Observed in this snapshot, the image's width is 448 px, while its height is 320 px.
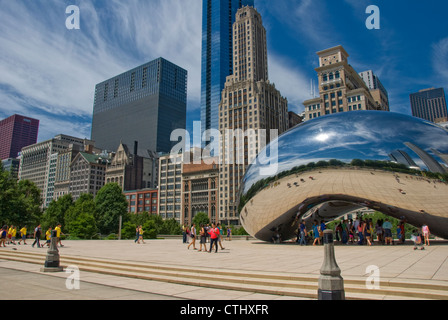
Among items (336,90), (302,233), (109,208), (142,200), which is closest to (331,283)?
(302,233)

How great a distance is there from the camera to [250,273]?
29.6 feet

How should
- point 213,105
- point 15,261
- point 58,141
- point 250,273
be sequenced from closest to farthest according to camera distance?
1. point 250,273
2. point 15,261
3. point 213,105
4. point 58,141

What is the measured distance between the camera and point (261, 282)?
8.30m

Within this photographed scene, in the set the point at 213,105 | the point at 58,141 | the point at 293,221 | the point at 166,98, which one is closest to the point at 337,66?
the point at 213,105

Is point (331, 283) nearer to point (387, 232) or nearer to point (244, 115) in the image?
point (387, 232)

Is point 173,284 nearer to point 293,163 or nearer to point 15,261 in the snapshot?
point 293,163

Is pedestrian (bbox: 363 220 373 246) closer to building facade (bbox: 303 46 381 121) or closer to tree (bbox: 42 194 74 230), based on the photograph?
tree (bbox: 42 194 74 230)

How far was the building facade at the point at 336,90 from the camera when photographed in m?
96.6

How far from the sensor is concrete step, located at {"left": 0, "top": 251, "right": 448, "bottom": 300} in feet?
22.3

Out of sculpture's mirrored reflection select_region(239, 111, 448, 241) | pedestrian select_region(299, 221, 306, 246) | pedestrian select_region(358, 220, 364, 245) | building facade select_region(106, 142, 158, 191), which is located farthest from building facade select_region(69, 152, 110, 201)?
pedestrian select_region(358, 220, 364, 245)

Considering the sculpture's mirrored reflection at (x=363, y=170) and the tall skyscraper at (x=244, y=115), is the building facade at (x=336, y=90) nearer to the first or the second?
the tall skyscraper at (x=244, y=115)

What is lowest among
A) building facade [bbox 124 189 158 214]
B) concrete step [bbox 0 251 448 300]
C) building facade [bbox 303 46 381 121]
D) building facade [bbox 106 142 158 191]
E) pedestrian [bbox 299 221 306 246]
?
concrete step [bbox 0 251 448 300]

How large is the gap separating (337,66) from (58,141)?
15291 cm

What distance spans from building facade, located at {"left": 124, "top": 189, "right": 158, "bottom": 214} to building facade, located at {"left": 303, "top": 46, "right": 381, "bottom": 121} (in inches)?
2640
